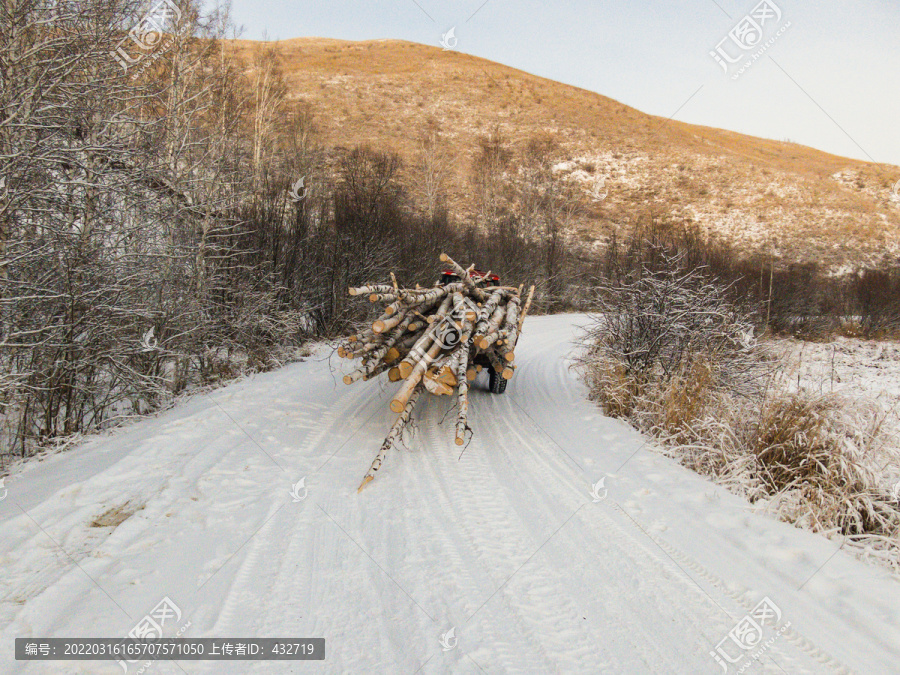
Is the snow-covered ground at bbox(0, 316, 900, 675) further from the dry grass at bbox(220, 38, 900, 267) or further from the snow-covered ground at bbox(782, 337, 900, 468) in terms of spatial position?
the dry grass at bbox(220, 38, 900, 267)

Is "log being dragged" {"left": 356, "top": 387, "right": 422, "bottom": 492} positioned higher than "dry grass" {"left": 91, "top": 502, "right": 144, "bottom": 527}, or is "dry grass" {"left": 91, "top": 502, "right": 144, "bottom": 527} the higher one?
"log being dragged" {"left": 356, "top": 387, "right": 422, "bottom": 492}

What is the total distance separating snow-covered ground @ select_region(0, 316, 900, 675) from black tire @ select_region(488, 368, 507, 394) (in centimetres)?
216

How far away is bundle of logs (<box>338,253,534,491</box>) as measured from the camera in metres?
4.94

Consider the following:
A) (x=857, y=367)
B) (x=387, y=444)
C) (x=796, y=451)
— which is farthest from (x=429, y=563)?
(x=857, y=367)

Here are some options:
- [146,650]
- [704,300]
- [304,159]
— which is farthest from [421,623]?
[304,159]

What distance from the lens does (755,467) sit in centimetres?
422

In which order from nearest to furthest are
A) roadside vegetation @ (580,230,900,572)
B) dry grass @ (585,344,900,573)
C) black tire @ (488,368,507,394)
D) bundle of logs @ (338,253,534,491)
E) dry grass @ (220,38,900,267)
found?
dry grass @ (585,344,900,573) → roadside vegetation @ (580,230,900,572) → bundle of logs @ (338,253,534,491) → black tire @ (488,368,507,394) → dry grass @ (220,38,900,267)

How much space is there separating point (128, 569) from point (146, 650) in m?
0.78

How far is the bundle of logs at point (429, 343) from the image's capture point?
494 cm

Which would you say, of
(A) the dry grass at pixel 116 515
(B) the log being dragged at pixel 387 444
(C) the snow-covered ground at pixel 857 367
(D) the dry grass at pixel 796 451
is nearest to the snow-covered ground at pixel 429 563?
(A) the dry grass at pixel 116 515

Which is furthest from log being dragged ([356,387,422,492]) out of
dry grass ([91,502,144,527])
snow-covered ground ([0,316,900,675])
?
dry grass ([91,502,144,527])

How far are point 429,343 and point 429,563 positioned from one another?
110 inches

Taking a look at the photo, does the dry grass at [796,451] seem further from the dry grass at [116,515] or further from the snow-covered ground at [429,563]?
the dry grass at [116,515]

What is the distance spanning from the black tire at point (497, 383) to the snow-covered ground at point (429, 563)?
2164mm
